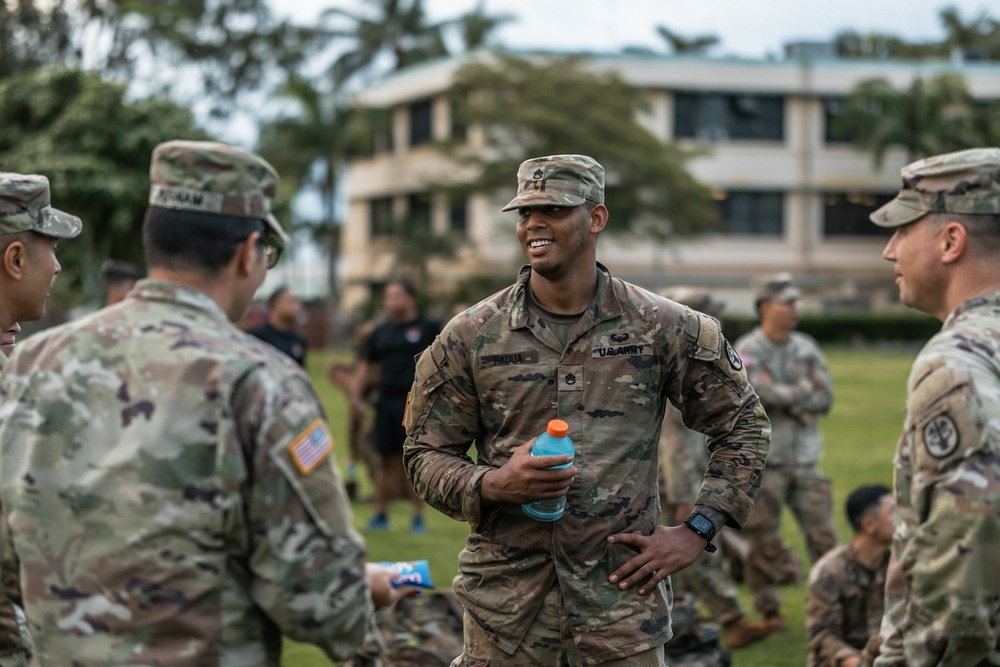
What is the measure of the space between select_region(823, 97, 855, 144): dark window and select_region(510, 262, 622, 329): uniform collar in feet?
171

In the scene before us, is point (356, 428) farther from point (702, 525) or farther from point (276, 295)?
point (702, 525)

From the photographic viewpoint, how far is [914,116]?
50531 mm

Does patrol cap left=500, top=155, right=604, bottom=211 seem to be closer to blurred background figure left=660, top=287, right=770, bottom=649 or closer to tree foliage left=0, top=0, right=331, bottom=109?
blurred background figure left=660, top=287, right=770, bottom=649

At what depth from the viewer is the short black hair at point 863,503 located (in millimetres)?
6871

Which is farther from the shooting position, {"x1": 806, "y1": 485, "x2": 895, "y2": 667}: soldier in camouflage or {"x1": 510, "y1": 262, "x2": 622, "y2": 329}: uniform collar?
{"x1": 806, "y1": 485, "x2": 895, "y2": 667}: soldier in camouflage

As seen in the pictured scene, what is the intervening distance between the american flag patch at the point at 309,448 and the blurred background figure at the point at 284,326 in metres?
7.97

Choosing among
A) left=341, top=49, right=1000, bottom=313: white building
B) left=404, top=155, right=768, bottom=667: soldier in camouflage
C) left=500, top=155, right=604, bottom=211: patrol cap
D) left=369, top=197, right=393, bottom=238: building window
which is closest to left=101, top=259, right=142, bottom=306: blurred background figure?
left=404, top=155, right=768, bottom=667: soldier in camouflage

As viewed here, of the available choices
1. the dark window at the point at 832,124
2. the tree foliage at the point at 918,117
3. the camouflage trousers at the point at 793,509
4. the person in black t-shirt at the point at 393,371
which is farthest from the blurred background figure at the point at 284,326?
the dark window at the point at 832,124

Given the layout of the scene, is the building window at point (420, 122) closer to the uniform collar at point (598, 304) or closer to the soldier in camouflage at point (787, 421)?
the soldier in camouflage at point (787, 421)

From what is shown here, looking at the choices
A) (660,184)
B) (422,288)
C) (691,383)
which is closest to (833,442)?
(691,383)

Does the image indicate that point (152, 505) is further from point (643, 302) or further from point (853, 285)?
point (853, 285)

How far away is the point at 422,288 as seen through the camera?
150 ft

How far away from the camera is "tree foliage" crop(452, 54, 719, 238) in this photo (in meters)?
41.3

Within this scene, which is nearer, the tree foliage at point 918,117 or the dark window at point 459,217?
the dark window at point 459,217
